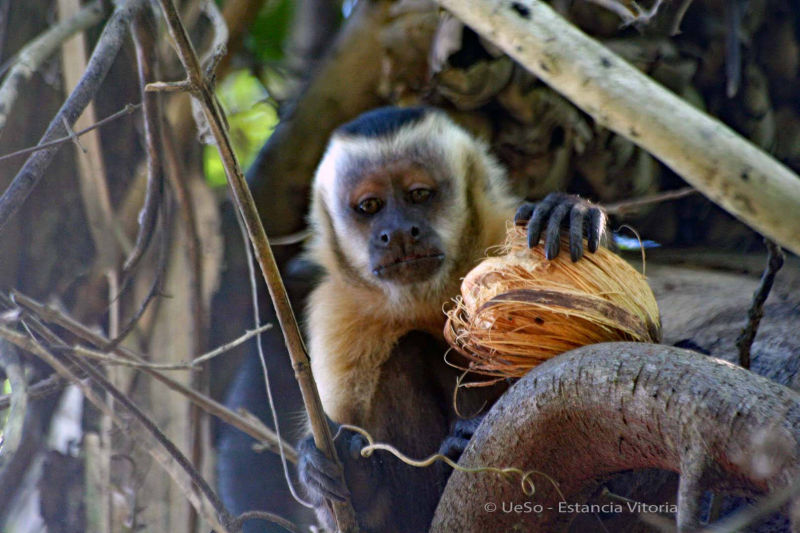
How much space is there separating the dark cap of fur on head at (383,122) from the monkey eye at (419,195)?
1.03 feet

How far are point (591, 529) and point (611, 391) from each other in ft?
2.40

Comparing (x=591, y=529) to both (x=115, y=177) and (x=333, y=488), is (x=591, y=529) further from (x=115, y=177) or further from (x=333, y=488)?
(x=115, y=177)

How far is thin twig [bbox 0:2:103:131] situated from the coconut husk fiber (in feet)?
5.69

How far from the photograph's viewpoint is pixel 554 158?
4.17m

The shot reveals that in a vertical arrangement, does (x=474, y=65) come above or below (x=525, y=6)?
below

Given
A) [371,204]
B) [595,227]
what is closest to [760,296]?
[595,227]

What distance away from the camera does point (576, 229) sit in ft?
6.89

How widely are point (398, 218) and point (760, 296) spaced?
142 cm

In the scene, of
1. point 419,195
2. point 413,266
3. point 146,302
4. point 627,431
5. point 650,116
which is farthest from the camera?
point 419,195

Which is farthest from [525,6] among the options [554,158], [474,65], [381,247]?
[554,158]

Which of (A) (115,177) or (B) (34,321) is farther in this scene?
(A) (115,177)

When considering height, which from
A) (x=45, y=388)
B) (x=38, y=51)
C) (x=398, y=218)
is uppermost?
(x=38, y=51)

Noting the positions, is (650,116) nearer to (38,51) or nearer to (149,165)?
(149,165)

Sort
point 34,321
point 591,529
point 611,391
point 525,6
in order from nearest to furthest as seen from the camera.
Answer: point 611,391, point 525,6, point 591,529, point 34,321
